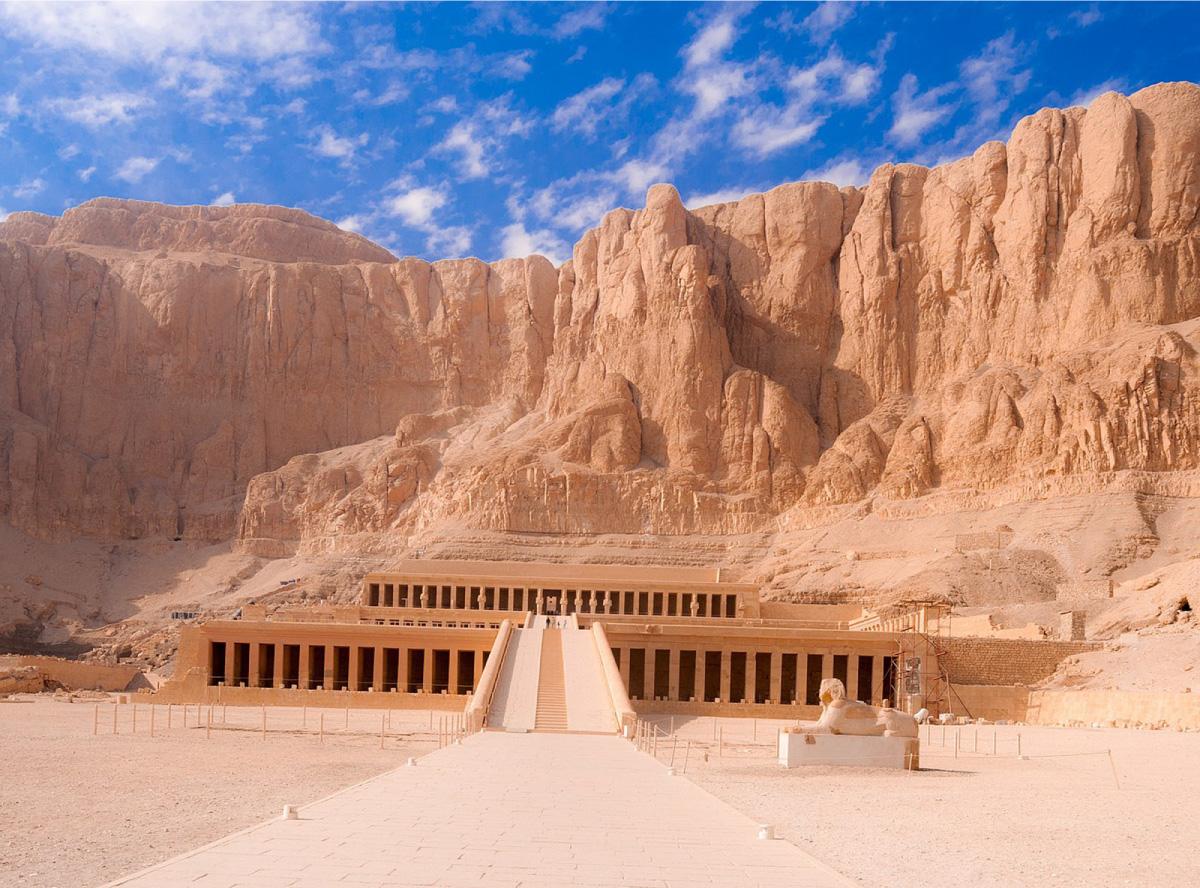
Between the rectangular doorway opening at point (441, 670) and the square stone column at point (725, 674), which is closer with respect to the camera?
the square stone column at point (725, 674)

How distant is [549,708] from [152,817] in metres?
18.5

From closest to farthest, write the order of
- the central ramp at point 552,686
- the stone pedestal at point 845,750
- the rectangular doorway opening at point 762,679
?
the stone pedestal at point 845,750 < the central ramp at point 552,686 < the rectangular doorway opening at point 762,679

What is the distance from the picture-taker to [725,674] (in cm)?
4284

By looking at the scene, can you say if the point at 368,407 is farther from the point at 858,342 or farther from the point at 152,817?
the point at 152,817

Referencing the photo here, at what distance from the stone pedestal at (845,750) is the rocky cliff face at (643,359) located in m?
51.9

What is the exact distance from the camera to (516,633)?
142ft

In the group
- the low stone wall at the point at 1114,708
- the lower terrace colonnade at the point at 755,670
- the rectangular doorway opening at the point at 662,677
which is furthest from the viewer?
the rectangular doorway opening at the point at 662,677

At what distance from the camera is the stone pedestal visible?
75.4 feet

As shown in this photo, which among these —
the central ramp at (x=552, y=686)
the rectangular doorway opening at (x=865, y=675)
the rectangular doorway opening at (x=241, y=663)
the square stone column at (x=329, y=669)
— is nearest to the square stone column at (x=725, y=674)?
the central ramp at (x=552, y=686)

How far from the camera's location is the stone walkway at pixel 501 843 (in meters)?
10.6

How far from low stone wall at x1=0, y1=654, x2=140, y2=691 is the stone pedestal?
34.3 m

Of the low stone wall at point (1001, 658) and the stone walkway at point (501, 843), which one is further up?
the stone walkway at point (501, 843)

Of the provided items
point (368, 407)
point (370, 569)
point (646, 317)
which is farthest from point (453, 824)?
point (368, 407)

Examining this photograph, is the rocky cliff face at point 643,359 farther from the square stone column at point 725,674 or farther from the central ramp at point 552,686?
the central ramp at point 552,686
